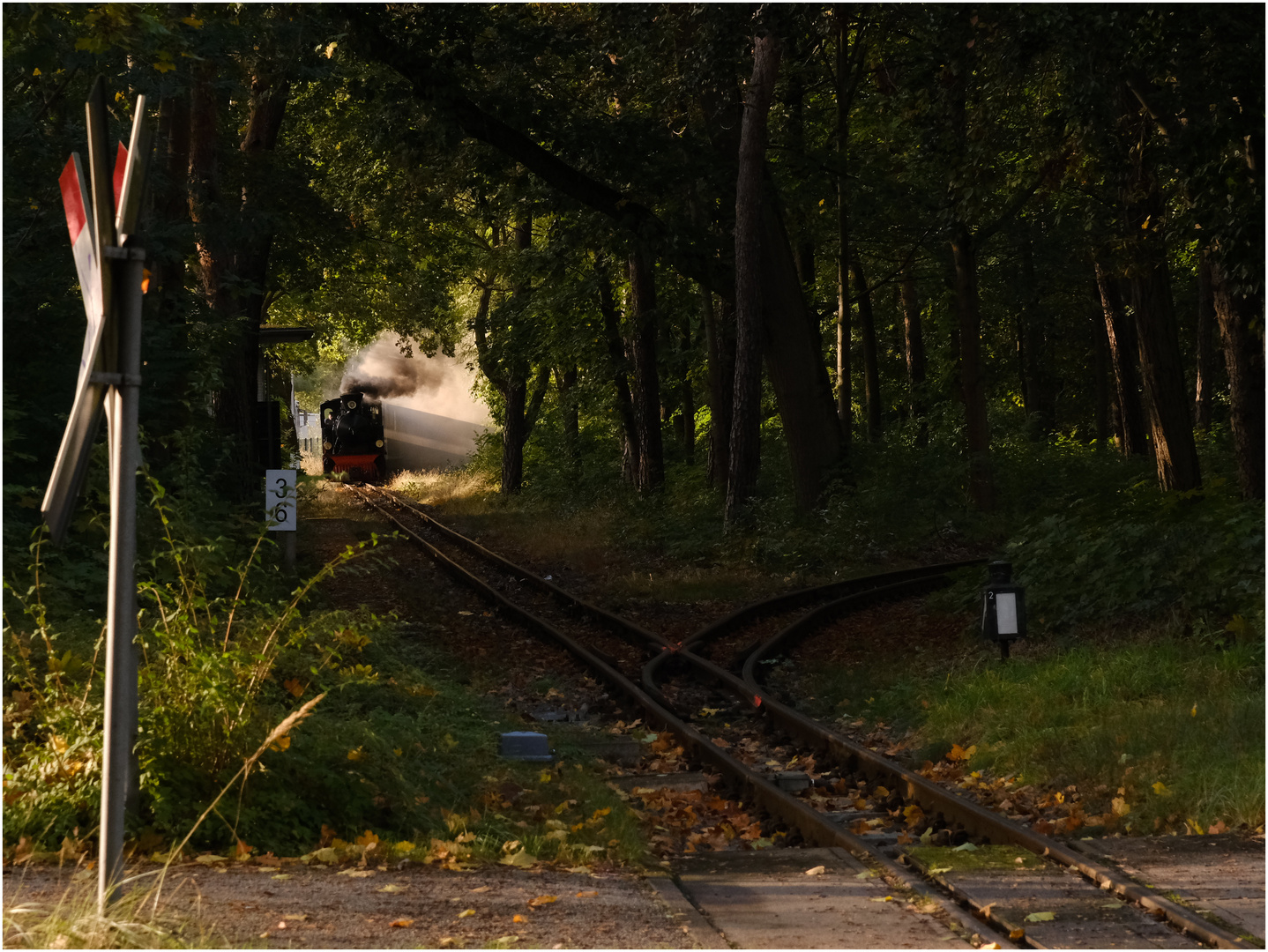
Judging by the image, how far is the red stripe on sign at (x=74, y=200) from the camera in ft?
12.5

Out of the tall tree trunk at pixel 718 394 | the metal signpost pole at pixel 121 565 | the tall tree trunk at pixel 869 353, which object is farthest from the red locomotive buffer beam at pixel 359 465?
the metal signpost pole at pixel 121 565

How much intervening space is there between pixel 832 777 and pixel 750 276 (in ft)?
40.0

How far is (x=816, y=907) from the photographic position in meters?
5.11

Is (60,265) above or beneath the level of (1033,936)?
above

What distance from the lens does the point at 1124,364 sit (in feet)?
97.5

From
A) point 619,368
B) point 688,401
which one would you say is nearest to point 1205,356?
point 619,368

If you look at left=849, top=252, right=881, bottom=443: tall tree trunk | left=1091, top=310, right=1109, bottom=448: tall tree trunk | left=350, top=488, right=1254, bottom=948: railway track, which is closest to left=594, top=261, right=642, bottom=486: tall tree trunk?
left=849, top=252, right=881, bottom=443: tall tree trunk

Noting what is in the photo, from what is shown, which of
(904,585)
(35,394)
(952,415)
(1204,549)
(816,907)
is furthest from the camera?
(952,415)

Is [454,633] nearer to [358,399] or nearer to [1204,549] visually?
[1204,549]

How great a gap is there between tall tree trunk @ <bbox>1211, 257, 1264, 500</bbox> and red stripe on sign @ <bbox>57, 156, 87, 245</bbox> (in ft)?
41.5

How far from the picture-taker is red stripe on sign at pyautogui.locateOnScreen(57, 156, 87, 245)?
3.81 meters

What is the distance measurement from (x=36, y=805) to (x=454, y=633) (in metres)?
8.99

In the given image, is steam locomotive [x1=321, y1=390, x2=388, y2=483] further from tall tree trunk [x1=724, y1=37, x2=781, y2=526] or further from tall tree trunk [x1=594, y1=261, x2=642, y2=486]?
tall tree trunk [x1=724, y1=37, x2=781, y2=526]

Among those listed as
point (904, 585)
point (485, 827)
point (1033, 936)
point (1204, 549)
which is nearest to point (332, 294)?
point (904, 585)
